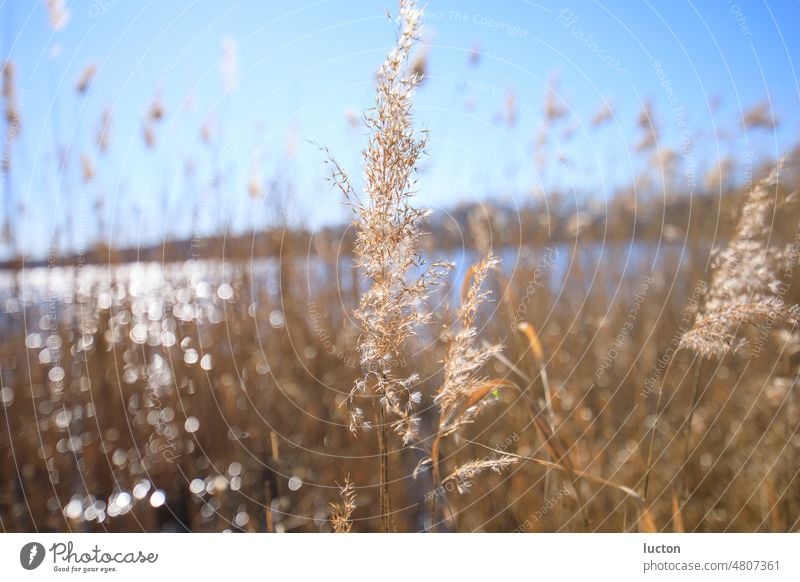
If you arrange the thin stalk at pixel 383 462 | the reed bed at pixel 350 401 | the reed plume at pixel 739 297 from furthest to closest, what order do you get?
the reed bed at pixel 350 401 < the reed plume at pixel 739 297 < the thin stalk at pixel 383 462

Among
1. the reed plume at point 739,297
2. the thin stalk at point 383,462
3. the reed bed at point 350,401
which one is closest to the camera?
the thin stalk at point 383,462

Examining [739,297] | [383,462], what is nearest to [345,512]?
[383,462]

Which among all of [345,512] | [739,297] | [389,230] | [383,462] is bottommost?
[345,512]

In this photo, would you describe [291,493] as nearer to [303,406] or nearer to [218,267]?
[303,406]

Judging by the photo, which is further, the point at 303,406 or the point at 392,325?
the point at 303,406

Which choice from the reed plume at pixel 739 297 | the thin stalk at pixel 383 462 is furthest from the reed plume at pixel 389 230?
the reed plume at pixel 739 297

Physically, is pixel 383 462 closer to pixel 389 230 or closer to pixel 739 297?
pixel 389 230

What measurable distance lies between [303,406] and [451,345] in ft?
4.74

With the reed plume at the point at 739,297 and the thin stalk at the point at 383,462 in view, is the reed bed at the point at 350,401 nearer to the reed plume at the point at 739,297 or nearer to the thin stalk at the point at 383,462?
the reed plume at the point at 739,297

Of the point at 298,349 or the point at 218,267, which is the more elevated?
the point at 218,267

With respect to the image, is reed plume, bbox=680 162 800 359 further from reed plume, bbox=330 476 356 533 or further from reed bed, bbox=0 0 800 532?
reed plume, bbox=330 476 356 533

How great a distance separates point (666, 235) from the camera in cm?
328

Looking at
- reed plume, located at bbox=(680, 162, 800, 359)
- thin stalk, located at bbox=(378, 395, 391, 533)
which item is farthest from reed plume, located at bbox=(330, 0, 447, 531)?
reed plume, located at bbox=(680, 162, 800, 359)

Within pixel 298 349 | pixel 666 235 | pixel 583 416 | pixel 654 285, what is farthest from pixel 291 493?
pixel 666 235
